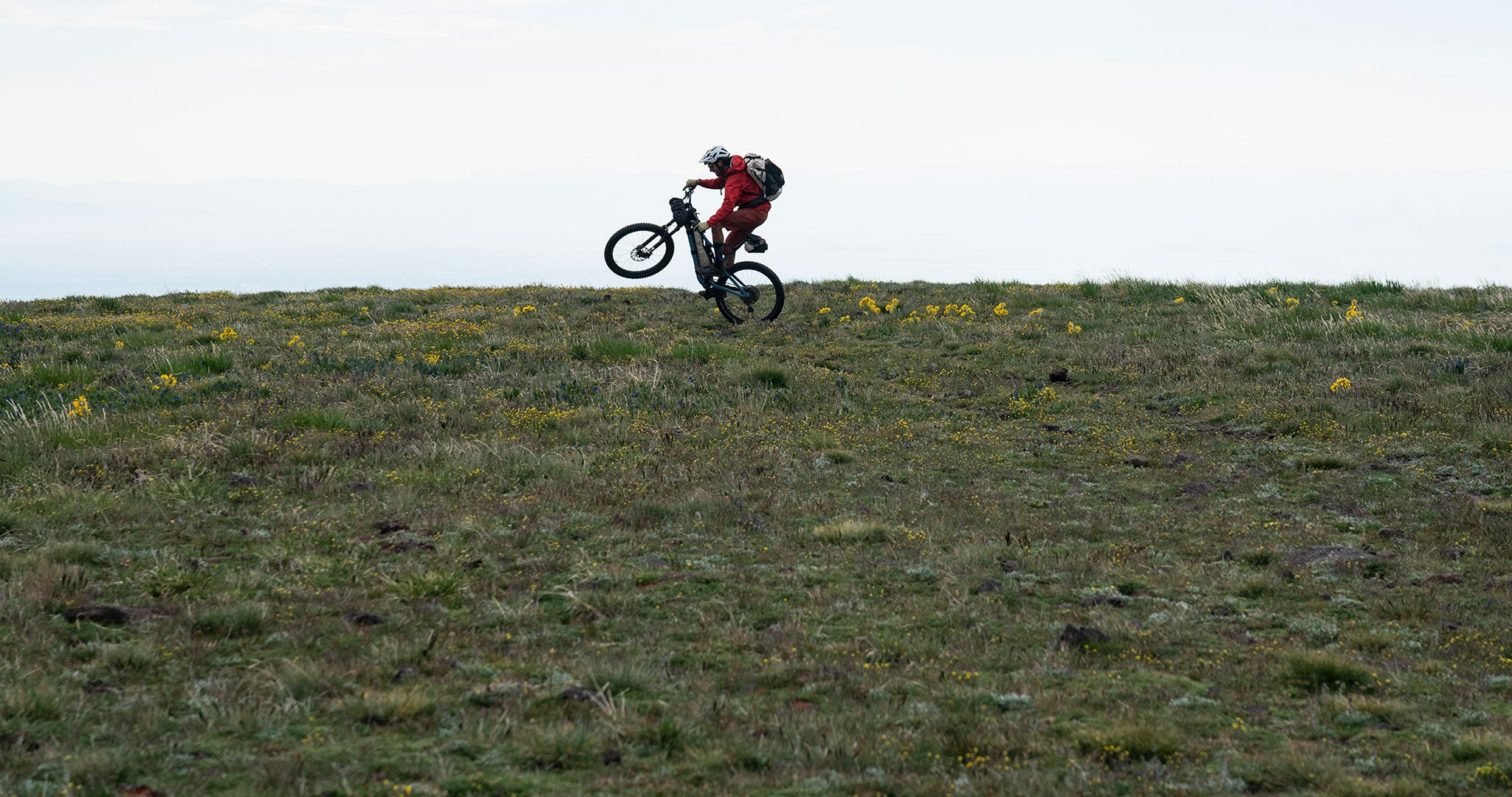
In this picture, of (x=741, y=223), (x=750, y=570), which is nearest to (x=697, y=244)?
(x=741, y=223)

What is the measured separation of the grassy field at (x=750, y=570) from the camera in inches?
191

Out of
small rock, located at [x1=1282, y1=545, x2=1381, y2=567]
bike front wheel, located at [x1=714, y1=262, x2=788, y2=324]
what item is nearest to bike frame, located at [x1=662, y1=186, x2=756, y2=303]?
bike front wheel, located at [x1=714, y1=262, x2=788, y2=324]

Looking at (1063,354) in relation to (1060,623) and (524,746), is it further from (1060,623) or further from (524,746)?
(524,746)

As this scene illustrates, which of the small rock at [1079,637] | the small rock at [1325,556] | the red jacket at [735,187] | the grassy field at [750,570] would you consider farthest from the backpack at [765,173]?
the small rock at [1079,637]

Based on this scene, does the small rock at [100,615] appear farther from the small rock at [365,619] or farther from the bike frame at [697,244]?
the bike frame at [697,244]

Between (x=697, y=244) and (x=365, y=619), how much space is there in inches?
510

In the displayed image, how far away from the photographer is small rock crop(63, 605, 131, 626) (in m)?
6.29

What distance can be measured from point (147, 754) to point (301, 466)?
571cm

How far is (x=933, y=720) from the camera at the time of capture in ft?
17.1

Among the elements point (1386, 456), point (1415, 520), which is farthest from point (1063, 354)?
point (1415, 520)

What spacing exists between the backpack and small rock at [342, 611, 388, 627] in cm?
1274

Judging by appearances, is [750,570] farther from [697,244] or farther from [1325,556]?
[697,244]

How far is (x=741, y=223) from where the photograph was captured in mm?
18469

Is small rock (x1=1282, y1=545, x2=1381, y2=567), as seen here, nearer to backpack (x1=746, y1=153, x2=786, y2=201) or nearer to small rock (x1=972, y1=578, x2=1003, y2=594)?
small rock (x1=972, y1=578, x2=1003, y2=594)
